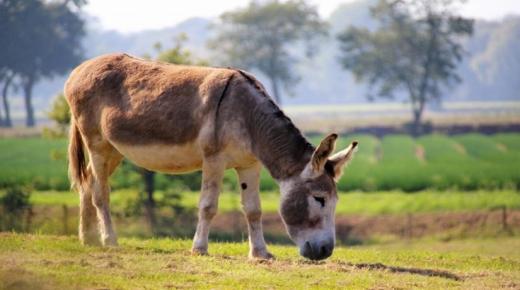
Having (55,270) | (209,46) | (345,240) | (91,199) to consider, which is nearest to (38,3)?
(345,240)

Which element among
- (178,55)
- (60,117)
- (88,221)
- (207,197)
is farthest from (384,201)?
(207,197)

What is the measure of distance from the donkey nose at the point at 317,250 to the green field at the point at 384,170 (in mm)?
22704

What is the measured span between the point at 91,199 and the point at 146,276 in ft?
11.5

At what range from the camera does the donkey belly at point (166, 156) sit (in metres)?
11.2

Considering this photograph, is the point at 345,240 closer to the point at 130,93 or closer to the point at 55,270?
the point at 130,93

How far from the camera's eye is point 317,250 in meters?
10.3

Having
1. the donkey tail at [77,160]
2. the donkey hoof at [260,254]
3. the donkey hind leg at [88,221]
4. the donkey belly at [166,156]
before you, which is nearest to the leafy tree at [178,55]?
the donkey tail at [77,160]

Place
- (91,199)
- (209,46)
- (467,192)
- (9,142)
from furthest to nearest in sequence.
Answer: (209,46) → (9,142) → (467,192) → (91,199)

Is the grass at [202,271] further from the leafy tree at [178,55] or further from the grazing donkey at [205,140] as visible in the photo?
the leafy tree at [178,55]

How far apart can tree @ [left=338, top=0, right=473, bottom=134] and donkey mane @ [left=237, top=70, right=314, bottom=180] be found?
73.7 m

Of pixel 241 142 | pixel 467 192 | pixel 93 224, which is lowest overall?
pixel 467 192

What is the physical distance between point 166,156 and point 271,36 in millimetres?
89993

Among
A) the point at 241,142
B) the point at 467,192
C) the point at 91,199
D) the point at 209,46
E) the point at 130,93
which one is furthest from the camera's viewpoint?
the point at 209,46

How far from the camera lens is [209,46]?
103062mm
